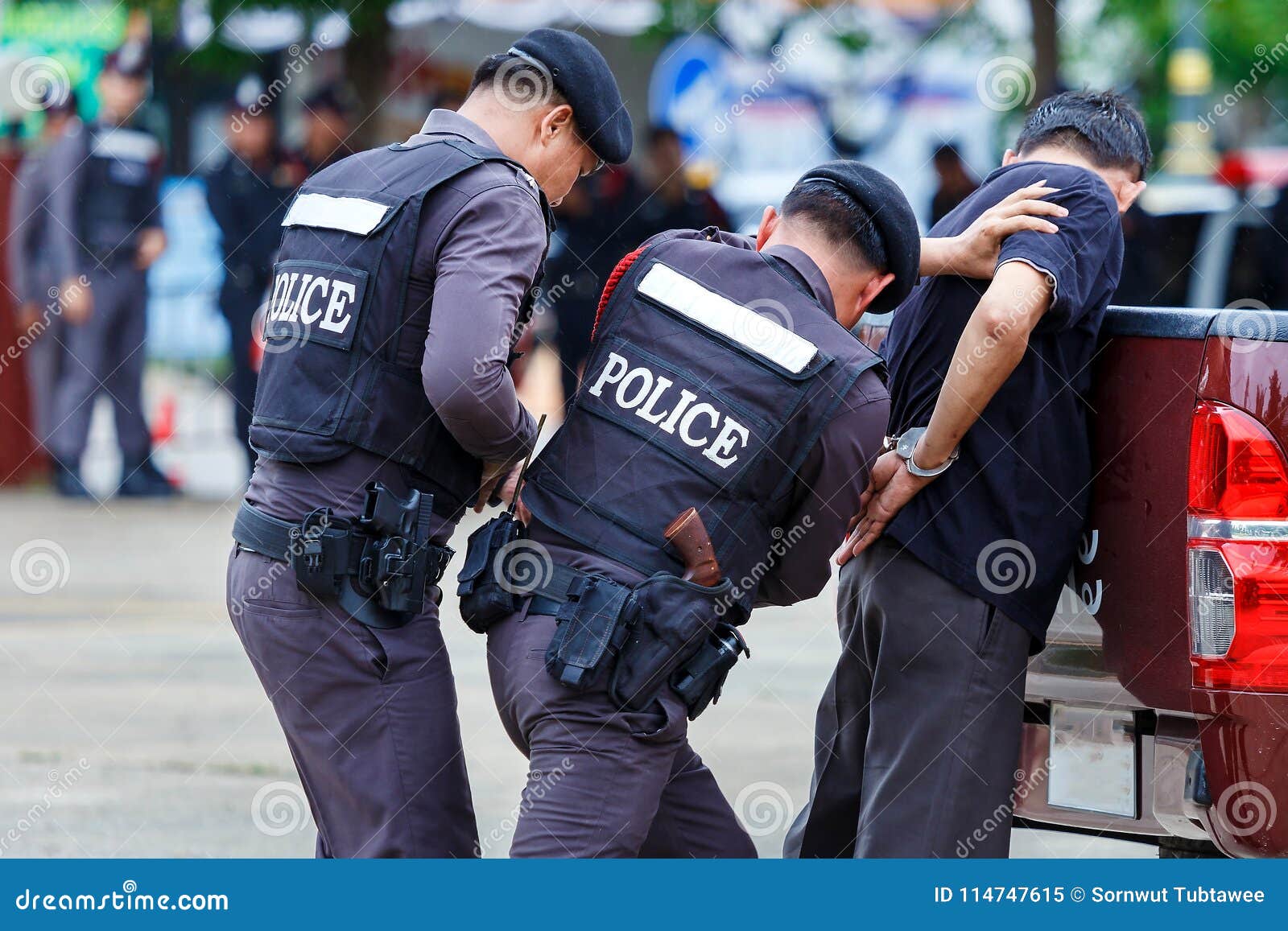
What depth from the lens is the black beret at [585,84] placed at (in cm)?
299

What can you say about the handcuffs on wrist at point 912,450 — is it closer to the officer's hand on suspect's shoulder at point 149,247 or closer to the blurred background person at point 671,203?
the blurred background person at point 671,203

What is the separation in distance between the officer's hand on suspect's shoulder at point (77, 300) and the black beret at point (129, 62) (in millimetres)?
1435

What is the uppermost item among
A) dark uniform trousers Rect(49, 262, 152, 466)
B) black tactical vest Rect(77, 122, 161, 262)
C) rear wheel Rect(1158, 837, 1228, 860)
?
black tactical vest Rect(77, 122, 161, 262)

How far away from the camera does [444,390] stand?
106 inches

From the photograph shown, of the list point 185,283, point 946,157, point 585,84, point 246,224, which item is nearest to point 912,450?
point 585,84

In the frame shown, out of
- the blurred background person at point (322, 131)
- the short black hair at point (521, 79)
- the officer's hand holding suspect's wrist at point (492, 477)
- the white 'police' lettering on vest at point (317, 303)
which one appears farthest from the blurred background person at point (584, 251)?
the white 'police' lettering on vest at point (317, 303)

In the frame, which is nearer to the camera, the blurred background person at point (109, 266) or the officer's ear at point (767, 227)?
the officer's ear at point (767, 227)

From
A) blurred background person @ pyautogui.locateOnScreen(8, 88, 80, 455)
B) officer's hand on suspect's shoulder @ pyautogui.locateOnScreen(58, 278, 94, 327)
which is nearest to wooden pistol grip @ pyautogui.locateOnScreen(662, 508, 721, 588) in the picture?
officer's hand on suspect's shoulder @ pyautogui.locateOnScreen(58, 278, 94, 327)

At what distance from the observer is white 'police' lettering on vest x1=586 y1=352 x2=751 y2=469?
270 centimetres

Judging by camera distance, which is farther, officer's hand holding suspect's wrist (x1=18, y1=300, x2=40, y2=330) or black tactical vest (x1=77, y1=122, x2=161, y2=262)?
officer's hand holding suspect's wrist (x1=18, y1=300, x2=40, y2=330)

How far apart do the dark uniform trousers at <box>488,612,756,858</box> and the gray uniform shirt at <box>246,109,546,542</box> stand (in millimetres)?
365

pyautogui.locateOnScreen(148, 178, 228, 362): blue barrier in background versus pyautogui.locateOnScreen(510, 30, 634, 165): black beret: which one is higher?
pyautogui.locateOnScreen(148, 178, 228, 362): blue barrier in background

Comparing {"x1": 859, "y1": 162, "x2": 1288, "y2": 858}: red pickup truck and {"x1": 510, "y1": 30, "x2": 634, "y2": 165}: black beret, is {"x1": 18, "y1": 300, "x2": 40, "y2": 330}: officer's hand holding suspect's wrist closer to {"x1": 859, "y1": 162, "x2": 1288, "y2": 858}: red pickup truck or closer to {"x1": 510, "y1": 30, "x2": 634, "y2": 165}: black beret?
{"x1": 510, "y1": 30, "x2": 634, "y2": 165}: black beret

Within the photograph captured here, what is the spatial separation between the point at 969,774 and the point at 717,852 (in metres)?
0.52
